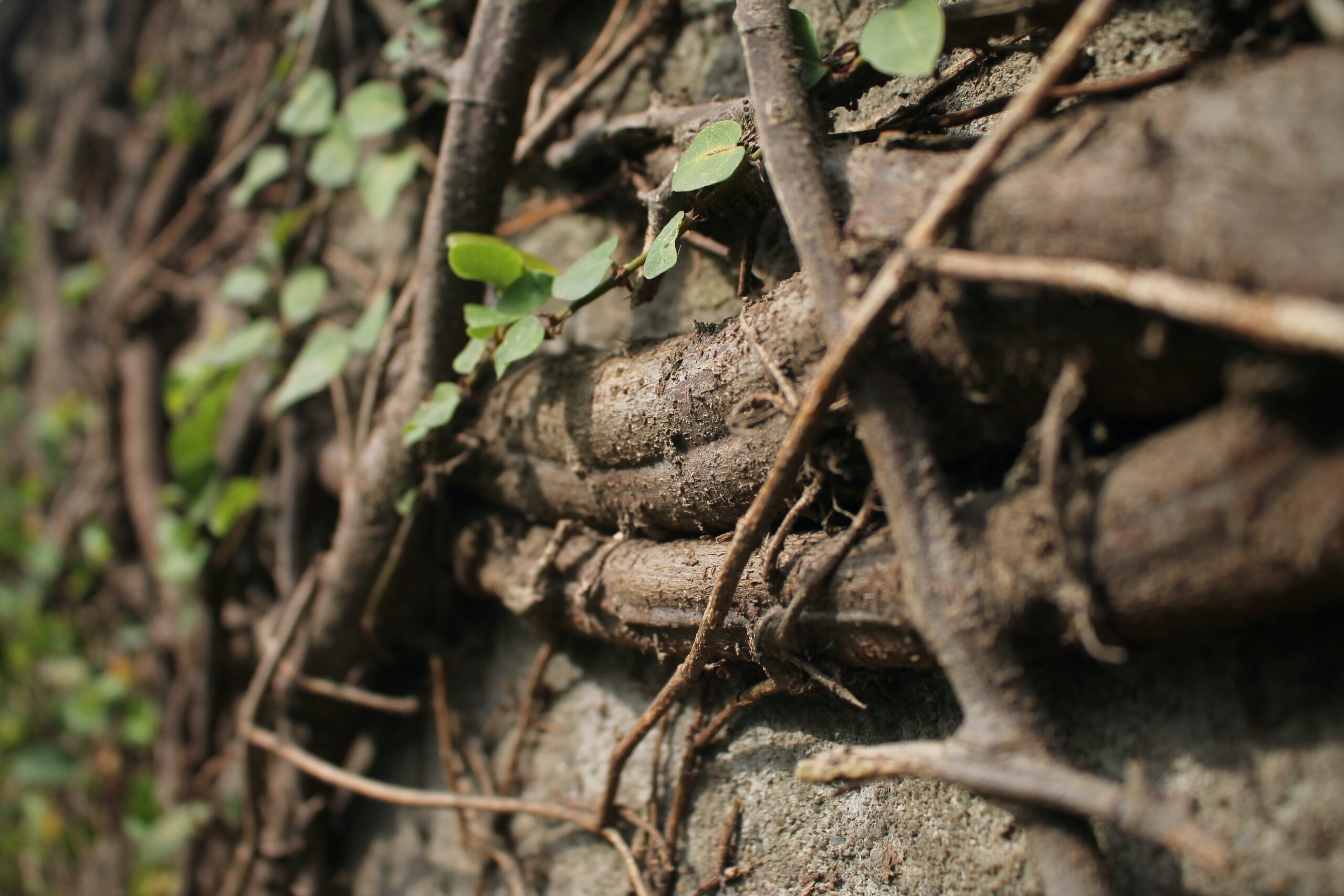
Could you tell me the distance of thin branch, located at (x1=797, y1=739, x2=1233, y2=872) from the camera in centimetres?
43

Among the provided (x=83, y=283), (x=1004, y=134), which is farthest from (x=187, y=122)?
(x=1004, y=134)

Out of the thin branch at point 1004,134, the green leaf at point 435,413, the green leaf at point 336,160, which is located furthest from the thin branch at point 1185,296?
the green leaf at point 336,160

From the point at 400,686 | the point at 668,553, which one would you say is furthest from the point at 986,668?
the point at 400,686

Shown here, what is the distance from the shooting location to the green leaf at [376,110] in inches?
47.5

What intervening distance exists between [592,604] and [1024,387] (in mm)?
Answer: 476

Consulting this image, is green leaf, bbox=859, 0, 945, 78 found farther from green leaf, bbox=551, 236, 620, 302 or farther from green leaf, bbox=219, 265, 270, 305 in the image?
green leaf, bbox=219, 265, 270, 305

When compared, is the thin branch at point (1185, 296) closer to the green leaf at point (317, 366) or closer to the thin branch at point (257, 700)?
the green leaf at point (317, 366)

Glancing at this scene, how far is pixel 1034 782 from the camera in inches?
19.0

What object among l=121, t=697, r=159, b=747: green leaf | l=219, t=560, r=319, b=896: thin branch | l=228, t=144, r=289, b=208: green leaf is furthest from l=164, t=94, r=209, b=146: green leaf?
l=121, t=697, r=159, b=747: green leaf

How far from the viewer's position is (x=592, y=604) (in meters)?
0.84

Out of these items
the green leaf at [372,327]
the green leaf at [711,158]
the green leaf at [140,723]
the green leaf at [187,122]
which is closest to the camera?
the green leaf at [711,158]

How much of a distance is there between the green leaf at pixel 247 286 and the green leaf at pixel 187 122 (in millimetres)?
489

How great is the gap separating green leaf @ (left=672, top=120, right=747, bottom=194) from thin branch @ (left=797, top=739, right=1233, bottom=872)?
0.45 metres

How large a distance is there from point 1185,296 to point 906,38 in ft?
1.00
